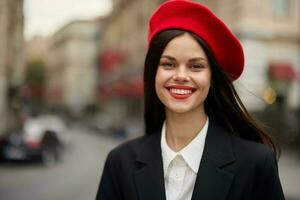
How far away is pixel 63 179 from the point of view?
1100cm

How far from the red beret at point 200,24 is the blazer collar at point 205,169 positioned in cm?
30

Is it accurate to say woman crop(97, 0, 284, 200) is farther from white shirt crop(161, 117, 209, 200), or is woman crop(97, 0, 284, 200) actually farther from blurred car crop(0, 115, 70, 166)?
blurred car crop(0, 115, 70, 166)

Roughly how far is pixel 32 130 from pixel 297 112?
9252 millimetres

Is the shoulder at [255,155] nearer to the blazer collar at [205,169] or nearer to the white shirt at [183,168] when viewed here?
the blazer collar at [205,169]

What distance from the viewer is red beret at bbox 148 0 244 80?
1.80m

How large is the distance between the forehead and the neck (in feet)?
0.84

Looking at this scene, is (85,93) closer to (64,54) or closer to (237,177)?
(64,54)

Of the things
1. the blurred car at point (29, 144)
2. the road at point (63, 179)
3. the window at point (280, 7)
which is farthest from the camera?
the window at point (280, 7)

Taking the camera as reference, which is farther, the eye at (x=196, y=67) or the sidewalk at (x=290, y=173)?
the sidewalk at (x=290, y=173)

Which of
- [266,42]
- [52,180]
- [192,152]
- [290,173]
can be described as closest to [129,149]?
[192,152]

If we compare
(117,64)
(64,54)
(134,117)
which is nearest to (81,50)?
(64,54)

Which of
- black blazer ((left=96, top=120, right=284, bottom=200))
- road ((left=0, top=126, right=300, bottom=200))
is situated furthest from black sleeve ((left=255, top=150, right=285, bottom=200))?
road ((left=0, top=126, right=300, bottom=200))

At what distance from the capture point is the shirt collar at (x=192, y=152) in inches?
73.2

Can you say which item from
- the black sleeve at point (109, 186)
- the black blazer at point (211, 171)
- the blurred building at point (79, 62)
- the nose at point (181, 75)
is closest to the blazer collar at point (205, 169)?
the black blazer at point (211, 171)
